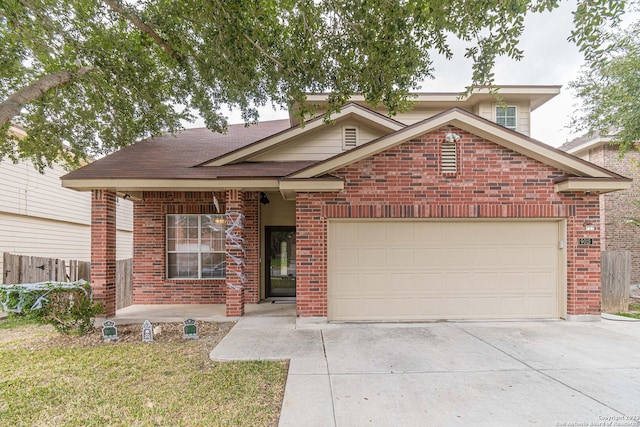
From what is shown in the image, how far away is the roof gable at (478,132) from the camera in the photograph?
6238mm

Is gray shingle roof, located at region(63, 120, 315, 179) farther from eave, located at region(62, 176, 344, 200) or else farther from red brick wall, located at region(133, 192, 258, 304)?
red brick wall, located at region(133, 192, 258, 304)

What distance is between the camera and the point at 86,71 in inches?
295

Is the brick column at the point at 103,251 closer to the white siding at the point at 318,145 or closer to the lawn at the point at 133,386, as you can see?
the lawn at the point at 133,386

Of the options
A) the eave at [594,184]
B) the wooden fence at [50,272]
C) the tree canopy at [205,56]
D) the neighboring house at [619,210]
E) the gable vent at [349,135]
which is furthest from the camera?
the neighboring house at [619,210]

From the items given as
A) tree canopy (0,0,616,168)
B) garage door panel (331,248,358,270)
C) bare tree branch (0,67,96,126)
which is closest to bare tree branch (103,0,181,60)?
tree canopy (0,0,616,168)

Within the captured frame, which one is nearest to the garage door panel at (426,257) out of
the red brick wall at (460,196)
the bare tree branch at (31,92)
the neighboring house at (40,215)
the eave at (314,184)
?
the red brick wall at (460,196)

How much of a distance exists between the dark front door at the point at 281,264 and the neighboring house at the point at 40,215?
7.65 metres

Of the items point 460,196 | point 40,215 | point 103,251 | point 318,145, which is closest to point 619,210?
point 460,196

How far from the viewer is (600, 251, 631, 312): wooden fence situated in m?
7.71

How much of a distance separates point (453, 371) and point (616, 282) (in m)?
6.61

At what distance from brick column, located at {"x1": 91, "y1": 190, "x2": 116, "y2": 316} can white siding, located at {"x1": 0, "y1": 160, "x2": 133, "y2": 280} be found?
15.4 ft

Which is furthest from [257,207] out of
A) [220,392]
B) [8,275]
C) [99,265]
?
[8,275]

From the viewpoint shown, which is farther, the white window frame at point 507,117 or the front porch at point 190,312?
the white window frame at point 507,117

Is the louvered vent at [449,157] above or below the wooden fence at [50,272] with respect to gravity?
above
